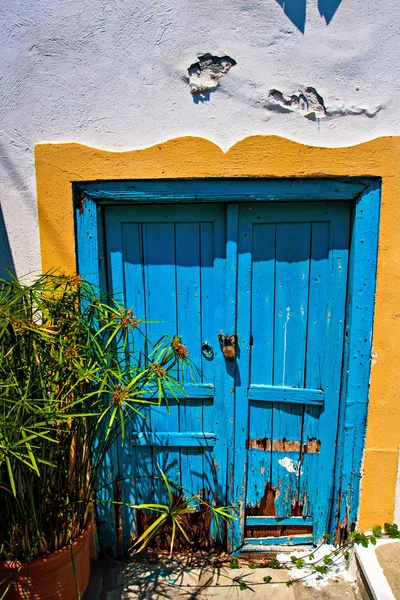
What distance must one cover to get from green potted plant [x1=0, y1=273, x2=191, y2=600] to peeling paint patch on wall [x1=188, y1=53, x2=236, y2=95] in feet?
3.81

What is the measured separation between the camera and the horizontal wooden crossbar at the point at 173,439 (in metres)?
2.73

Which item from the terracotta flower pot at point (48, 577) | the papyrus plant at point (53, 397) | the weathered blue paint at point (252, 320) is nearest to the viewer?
the papyrus plant at point (53, 397)

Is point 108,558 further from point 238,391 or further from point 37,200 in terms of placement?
point 37,200

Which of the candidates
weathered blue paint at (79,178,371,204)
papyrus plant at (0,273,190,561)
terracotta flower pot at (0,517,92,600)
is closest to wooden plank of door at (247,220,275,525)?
weathered blue paint at (79,178,371,204)

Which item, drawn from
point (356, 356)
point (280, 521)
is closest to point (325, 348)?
point (356, 356)

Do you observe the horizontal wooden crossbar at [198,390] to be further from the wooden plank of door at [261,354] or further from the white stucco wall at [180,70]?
the white stucco wall at [180,70]

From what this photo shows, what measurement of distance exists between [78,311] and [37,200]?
2.16ft

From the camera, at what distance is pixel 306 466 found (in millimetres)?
2754

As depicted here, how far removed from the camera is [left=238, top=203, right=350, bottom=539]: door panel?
2.49 m

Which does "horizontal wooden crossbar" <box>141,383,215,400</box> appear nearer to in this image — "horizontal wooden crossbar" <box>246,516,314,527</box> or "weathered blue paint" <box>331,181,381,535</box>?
"weathered blue paint" <box>331,181,381,535</box>

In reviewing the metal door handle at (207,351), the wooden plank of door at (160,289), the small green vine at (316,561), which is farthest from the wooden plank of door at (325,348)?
the wooden plank of door at (160,289)

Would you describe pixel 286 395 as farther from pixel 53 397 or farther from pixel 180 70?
pixel 180 70

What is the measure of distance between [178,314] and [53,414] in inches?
37.6

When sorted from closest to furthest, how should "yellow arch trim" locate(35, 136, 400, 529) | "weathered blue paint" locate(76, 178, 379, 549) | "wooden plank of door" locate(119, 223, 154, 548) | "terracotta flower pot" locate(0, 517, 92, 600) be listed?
"terracotta flower pot" locate(0, 517, 92, 600)
"yellow arch trim" locate(35, 136, 400, 529)
"weathered blue paint" locate(76, 178, 379, 549)
"wooden plank of door" locate(119, 223, 154, 548)
